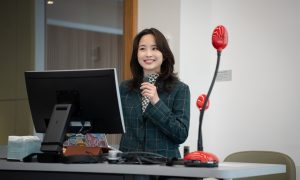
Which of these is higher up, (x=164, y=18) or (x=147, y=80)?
(x=164, y=18)

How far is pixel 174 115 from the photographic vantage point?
2.36 meters

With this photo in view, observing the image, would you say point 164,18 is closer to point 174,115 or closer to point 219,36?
point 174,115

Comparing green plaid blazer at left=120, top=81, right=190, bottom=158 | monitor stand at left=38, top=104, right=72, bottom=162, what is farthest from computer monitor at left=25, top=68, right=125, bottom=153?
green plaid blazer at left=120, top=81, right=190, bottom=158

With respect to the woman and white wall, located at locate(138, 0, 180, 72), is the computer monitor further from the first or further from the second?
white wall, located at locate(138, 0, 180, 72)

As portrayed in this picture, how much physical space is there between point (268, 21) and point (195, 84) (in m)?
0.74

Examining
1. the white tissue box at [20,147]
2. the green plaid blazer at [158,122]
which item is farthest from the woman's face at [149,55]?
the white tissue box at [20,147]

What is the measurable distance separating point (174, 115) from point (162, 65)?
0.32m

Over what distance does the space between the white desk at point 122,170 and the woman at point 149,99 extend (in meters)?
0.50

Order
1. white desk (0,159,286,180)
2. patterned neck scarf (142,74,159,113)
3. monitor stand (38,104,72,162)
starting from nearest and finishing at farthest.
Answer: white desk (0,159,286,180) < monitor stand (38,104,72,162) < patterned neck scarf (142,74,159,113)

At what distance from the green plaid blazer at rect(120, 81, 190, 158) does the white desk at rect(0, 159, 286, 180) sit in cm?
44

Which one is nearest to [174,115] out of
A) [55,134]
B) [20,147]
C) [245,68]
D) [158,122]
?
[158,122]

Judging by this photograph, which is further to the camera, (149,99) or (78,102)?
(149,99)

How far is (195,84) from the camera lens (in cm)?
419

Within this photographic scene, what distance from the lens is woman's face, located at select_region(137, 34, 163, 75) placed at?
2.45 meters
